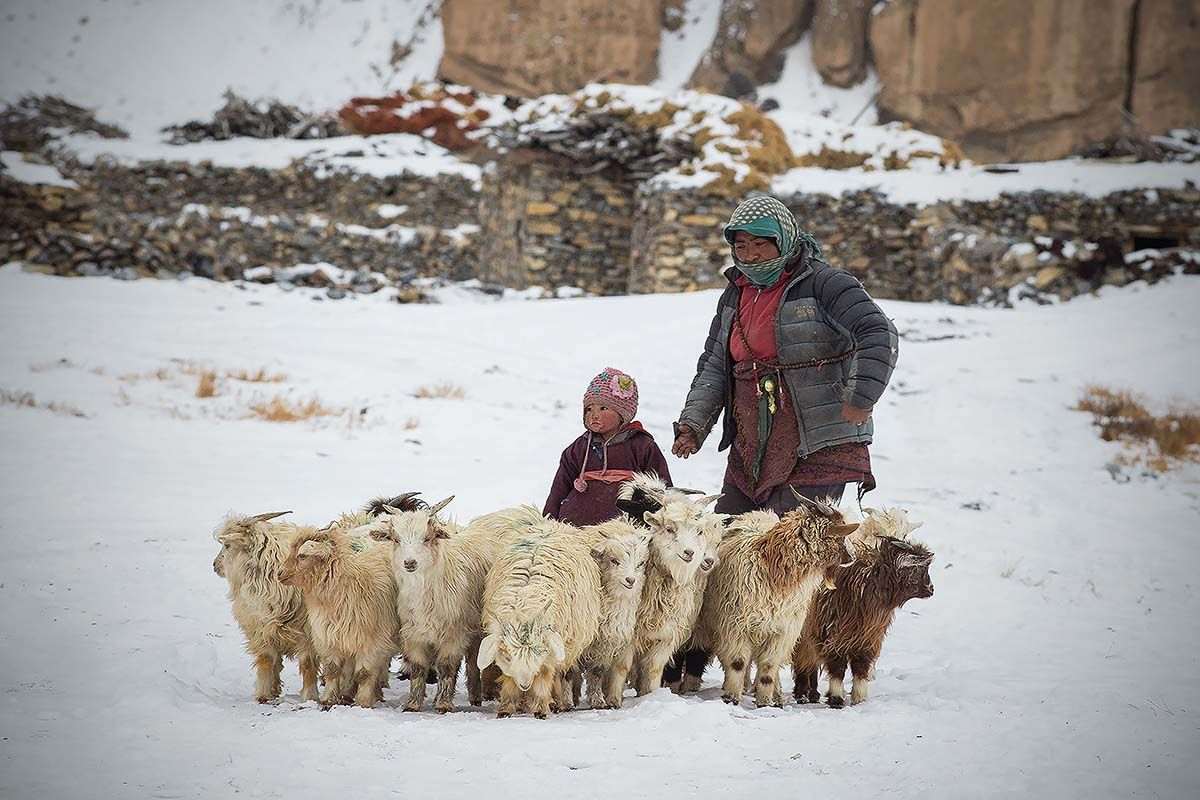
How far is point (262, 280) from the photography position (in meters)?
16.8

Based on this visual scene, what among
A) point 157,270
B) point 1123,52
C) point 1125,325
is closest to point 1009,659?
point 1125,325

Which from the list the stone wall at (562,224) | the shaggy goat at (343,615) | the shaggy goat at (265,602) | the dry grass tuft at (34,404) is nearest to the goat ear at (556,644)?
the shaggy goat at (343,615)

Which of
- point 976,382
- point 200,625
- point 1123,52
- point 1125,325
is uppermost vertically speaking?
point 1123,52

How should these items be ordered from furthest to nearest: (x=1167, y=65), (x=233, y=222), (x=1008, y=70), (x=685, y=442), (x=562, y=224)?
(x=1008, y=70) < (x=1167, y=65) < (x=233, y=222) < (x=562, y=224) < (x=685, y=442)

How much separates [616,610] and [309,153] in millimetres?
24697

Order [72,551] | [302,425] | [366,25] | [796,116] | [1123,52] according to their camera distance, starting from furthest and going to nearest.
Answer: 1. [366,25]
2. [1123,52]
3. [796,116]
4. [302,425]
5. [72,551]

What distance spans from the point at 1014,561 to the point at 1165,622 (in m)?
1.31

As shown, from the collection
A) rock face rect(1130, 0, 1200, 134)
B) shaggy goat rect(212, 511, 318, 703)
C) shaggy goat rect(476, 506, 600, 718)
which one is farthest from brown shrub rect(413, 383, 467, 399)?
rock face rect(1130, 0, 1200, 134)

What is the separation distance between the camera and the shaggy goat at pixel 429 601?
4188 mm

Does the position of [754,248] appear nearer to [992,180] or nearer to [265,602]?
[265,602]

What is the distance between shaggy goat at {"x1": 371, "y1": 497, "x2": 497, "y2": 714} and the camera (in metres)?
4.19

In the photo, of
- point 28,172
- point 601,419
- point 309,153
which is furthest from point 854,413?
point 309,153

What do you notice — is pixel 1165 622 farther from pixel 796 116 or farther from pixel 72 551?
pixel 796 116

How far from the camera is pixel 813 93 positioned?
36.6m
